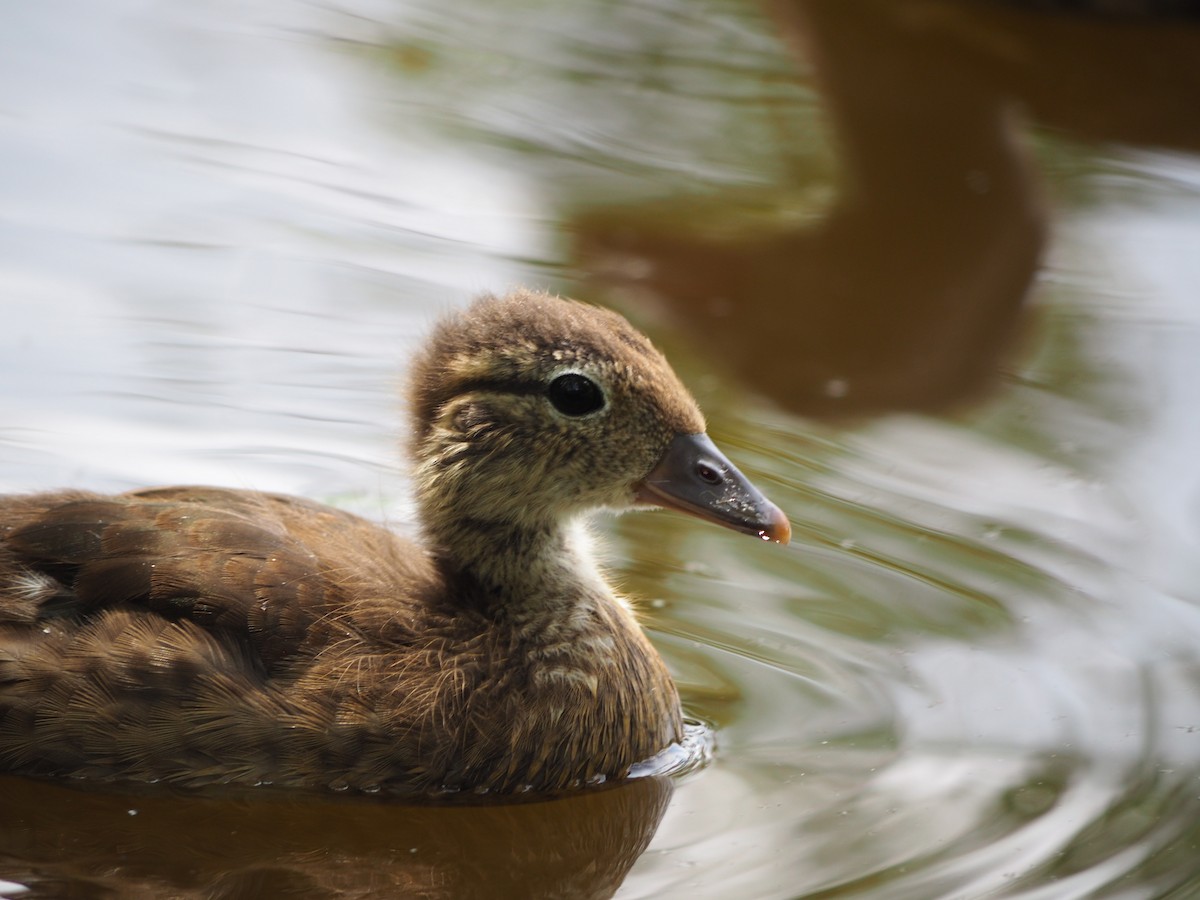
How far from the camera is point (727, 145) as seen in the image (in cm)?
1005

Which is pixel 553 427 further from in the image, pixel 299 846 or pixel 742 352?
pixel 742 352

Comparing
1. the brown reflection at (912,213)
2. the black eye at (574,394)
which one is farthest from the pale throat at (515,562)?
the brown reflection at (912,213)

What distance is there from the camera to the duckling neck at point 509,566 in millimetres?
5785

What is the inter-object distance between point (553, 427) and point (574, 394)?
116 millimetres

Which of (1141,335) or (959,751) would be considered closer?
(959,751)

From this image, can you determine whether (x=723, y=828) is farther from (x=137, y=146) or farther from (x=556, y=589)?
(x=137, y=146)

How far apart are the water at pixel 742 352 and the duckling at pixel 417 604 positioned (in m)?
0.17

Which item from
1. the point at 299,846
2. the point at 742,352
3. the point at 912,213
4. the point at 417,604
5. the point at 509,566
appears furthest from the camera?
the point at 912,213

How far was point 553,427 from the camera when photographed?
5699 mm

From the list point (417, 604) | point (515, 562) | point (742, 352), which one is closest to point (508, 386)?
point (515, 562)

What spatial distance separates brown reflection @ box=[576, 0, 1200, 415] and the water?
0.03 meters

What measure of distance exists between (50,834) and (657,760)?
175 cm

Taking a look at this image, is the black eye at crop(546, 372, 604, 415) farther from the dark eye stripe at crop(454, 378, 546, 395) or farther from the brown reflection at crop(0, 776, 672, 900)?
the brown reflection at crop(0, 776, 672, 900)

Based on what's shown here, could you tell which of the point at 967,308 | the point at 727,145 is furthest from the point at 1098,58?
the point at 967,308
